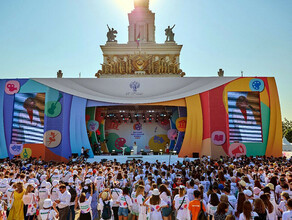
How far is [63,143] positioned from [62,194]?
15.7m

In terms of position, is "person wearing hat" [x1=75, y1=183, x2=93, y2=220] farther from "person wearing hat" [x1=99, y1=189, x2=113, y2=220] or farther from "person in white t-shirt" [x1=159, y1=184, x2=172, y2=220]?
"person in white t-shirt" [x1=159, y1=184, x2=172, y2=220]

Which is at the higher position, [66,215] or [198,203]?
[198,203]

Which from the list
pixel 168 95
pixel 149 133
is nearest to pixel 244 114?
pixel 168 95

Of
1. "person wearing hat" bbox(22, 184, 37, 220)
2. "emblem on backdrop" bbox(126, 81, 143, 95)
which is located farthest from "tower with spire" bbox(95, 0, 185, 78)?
"person wearing hat" bbox(22, 184, 37, 220)

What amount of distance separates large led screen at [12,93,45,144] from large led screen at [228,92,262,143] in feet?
56.3

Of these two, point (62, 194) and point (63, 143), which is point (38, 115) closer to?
point (63, 143)

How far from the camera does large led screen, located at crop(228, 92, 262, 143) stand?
20859mm

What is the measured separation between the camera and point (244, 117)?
2109 cm

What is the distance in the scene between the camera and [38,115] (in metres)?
21.5

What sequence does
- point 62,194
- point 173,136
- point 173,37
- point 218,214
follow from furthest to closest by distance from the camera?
point 173,37
point 173,136
point 62,194
point 218,214

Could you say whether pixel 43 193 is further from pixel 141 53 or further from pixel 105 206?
pixel 141 53

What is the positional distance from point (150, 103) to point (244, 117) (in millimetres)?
8566

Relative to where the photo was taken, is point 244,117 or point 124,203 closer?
point 124,203

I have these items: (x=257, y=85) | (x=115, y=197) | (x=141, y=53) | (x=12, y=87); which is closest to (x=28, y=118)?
(x=12, y=87)
